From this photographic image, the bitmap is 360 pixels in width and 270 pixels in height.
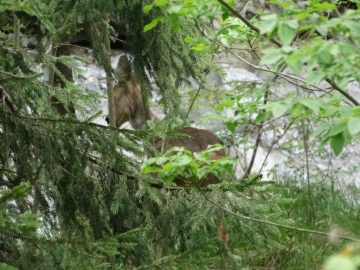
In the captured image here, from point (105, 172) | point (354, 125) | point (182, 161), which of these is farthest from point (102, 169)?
point (354, 125)

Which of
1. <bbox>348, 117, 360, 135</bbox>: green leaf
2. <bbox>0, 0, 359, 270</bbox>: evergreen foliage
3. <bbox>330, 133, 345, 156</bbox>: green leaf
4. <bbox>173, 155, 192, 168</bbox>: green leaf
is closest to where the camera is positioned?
<bbox>348, 117, 360, 135</bbox>: green leaf

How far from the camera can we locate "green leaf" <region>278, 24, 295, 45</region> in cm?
170

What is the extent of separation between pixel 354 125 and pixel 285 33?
363 mm

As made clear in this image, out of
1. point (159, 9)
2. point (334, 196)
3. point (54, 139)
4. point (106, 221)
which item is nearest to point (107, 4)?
point (159, 9)

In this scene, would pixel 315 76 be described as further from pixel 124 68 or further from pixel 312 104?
pixel 124 68

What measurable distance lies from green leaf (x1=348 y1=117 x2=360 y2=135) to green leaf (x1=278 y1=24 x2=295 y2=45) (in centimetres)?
32

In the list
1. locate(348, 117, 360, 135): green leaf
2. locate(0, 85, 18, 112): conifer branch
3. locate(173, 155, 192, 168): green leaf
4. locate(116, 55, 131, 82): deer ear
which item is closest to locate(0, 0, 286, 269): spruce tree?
locate(0, 85, 18, 112): conifer branch

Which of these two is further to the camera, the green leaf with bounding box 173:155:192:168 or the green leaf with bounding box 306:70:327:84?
the green leaf with bounding box 173:155:192:168

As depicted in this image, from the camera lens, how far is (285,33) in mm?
1715

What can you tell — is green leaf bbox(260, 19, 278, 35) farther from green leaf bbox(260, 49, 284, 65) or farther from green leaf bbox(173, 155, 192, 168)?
green leaf bbox(173, 155, 192, 168)

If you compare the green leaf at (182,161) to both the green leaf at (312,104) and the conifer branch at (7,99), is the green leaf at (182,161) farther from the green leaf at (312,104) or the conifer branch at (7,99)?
the conifer branch at (7,99)

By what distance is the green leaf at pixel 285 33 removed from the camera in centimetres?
170

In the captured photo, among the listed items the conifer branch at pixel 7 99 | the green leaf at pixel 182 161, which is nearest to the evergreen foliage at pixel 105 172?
the conifer branch at pixel 7 99

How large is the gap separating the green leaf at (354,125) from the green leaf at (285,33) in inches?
12.4
